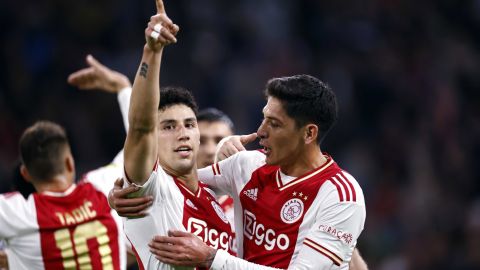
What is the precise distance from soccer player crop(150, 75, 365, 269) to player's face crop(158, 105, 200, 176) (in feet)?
1.37

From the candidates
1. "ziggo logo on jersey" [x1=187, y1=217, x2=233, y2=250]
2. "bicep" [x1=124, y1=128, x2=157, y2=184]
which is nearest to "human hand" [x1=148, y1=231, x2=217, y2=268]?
"ziggo logo on jersey" [x1=187, y1=217, x2=233, y2=250]

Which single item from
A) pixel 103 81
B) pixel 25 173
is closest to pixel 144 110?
pixel 25 173

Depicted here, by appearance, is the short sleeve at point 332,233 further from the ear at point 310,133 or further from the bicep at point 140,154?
the bicep at point 140,154

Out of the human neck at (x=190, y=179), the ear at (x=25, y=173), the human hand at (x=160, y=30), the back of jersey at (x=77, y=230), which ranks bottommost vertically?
the back of jersey at (x=77, y=230)

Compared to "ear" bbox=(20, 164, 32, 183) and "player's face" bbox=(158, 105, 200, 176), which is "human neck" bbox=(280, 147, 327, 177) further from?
"ear" bbox=(20, 164, 32, 183)

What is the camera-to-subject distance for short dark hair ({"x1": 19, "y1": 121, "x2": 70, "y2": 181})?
230 inches

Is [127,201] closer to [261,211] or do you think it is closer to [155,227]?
[155,227]

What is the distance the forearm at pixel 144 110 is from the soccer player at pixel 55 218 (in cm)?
147

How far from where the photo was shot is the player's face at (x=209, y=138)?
22.5 feet

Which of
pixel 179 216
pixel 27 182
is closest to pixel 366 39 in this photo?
pixel 27 182

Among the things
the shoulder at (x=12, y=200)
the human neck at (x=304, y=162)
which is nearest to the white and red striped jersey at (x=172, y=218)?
the human neck at (x=304, y=162)

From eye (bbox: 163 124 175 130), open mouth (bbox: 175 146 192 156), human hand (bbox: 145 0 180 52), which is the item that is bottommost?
open mouth (bbox: 175 146 192 156)

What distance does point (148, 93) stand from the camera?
4258 millimetres

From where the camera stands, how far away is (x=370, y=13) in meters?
13.9
